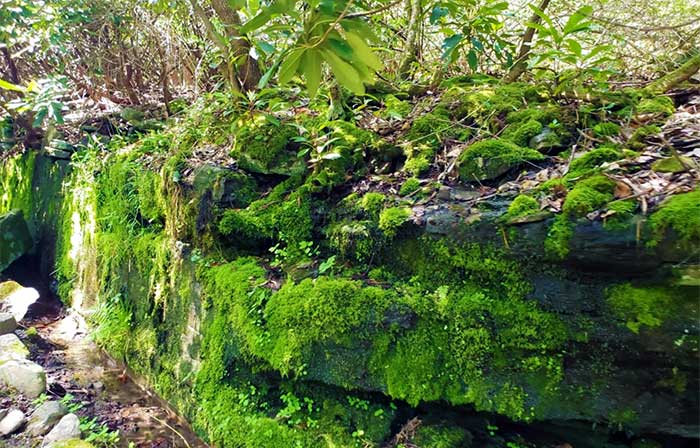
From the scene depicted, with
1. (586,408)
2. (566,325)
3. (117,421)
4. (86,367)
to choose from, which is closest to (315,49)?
(566,325)

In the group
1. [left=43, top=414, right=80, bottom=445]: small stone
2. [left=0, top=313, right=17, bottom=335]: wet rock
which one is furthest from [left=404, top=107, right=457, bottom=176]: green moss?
[left=0, top=313, right=17, bottom=335]: wet rock

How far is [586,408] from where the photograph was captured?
185cm

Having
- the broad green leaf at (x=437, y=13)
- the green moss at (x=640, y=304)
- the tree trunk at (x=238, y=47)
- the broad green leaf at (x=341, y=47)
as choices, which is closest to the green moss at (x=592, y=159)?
the green moss at (x=640, y=304)

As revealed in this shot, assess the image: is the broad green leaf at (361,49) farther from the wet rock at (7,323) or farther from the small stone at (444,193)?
the wet rock at (7,323)

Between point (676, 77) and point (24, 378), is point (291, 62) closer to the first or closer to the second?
point (676, 77)

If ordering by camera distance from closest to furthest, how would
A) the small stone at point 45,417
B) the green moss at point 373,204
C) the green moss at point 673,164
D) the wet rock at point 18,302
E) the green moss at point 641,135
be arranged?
1. the green moss at point 673,164
2. the green moss at point 641,135
3. the green moss at point 373,204
4. the small stone at point 45,417
5. the wet rock at point 18,302

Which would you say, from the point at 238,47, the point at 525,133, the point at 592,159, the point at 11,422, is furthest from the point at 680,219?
the point at 11,422

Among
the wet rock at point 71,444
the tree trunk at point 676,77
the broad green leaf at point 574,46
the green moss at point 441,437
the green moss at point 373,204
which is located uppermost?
the broad green leaf at point 574,46

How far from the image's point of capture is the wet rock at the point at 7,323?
4086mm

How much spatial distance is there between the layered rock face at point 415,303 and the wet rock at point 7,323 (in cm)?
172

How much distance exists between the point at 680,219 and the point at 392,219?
122 cm

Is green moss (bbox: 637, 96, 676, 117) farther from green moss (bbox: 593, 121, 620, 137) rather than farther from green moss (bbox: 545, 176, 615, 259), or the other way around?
green moss (bbox: 545, 176, 615, 259)

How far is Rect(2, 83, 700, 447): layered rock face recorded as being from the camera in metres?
1.77

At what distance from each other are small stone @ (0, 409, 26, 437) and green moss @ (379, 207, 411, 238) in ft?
8.95
